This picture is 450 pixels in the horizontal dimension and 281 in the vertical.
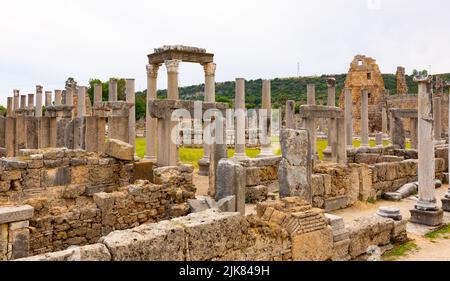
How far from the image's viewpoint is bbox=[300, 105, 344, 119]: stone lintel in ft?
49.9

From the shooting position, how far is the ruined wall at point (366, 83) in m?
42.9

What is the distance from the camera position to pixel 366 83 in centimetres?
4306

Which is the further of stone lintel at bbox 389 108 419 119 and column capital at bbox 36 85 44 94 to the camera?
column capital at bbox 36 85 44 94

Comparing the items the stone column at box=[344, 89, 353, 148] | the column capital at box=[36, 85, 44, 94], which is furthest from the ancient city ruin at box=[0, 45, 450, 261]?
the column capital at box=[36, 85, 44, 94]

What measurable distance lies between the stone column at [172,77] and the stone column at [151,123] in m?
1.15

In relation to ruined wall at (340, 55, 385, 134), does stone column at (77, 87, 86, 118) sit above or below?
below

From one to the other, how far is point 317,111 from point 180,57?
5.75 metres

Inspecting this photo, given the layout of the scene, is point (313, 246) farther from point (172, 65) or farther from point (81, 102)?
point (81, 102)

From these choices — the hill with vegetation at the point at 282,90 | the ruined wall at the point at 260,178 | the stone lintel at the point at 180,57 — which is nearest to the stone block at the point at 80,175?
the ruined wall at the point at 260,178

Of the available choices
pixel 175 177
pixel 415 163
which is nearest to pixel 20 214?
pixel 175 177

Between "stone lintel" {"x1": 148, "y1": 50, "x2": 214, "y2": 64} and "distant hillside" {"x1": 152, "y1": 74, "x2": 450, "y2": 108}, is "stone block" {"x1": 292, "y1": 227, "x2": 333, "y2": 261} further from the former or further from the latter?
"distant hillside" {"x1": 152, "y1": 74, "x2": 450, "y2": 108}

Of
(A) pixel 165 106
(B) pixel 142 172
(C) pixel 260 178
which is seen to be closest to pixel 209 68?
(A) pixel 165 106

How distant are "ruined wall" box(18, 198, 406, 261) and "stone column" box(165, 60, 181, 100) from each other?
9.44 m

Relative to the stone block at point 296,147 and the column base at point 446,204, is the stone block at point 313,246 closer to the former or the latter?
the stone block at point 296,147
